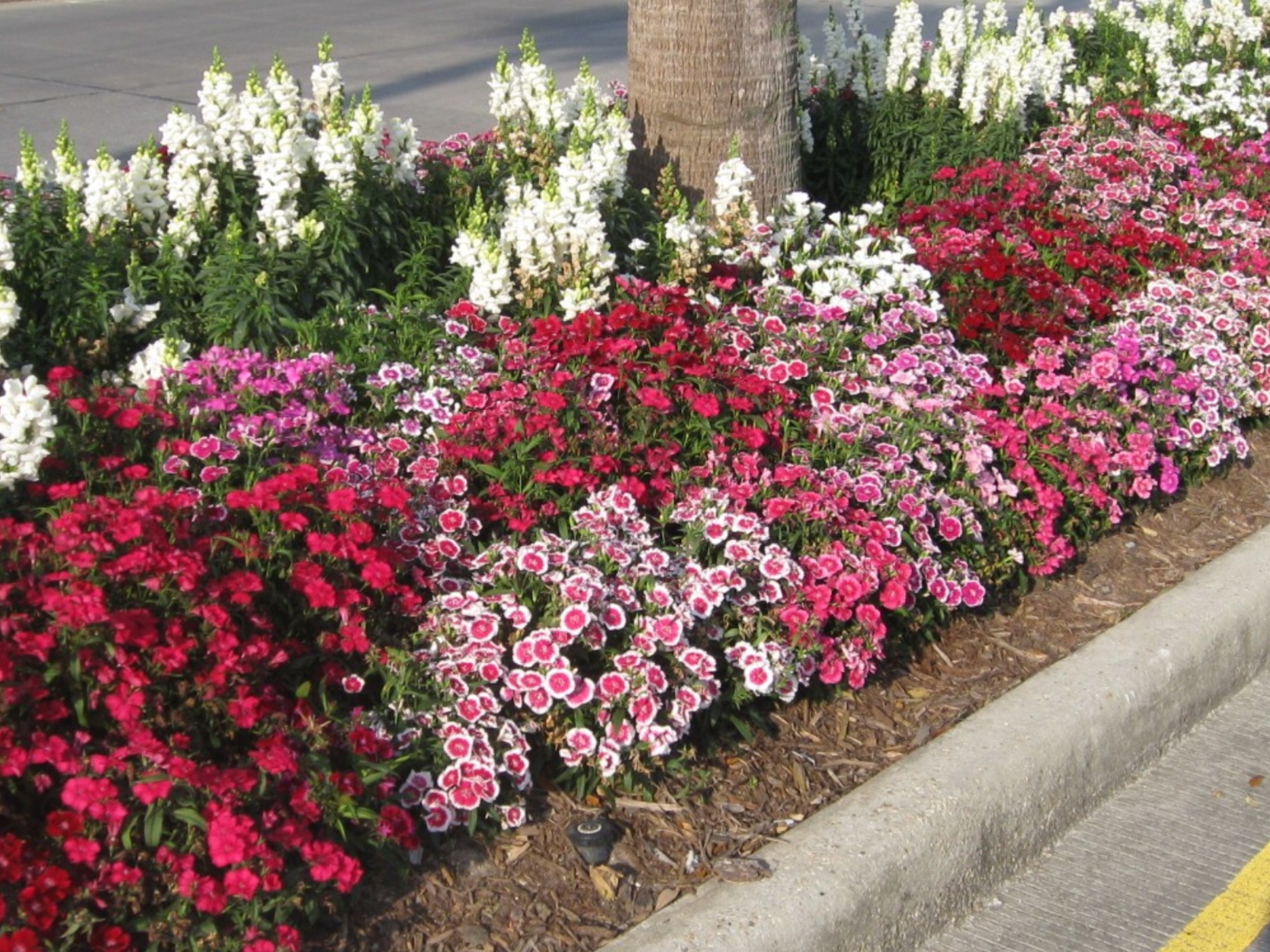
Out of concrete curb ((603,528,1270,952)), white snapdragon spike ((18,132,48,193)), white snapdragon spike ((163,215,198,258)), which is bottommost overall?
concrete curb ((603,528,1270,952))

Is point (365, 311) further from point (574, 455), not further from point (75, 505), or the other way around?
point (75, 505)

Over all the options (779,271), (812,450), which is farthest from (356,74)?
(812,450)

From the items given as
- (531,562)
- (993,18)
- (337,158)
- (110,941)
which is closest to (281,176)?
(337,158)

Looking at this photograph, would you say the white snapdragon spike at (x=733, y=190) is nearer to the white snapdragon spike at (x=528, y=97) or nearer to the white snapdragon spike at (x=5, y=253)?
the white snapdragon spike at (x=528, y=97)

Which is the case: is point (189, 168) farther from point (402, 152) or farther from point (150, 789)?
point (150, 789)

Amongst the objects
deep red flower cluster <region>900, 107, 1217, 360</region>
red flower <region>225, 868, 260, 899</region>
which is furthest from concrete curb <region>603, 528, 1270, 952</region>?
deep red flower cluster <region>900, 107, 1217, 360</region>

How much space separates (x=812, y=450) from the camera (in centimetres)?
438

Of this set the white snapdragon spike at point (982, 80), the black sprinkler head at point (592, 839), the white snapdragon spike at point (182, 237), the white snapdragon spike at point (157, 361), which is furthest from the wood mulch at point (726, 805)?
the white snapdragon spike at point (982, 80)

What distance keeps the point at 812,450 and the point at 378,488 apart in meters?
1.31

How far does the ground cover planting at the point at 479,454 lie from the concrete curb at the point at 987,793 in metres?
0.36

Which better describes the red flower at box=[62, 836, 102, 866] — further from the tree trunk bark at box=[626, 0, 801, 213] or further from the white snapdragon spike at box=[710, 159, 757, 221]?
the tree trunk bark at box=[626, 0, 801, 213]

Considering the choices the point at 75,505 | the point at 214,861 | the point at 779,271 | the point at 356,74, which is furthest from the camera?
the point at 356,74

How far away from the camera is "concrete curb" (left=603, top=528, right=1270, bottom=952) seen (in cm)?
306

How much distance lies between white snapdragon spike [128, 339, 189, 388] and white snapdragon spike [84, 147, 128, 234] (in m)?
A: 0.60
